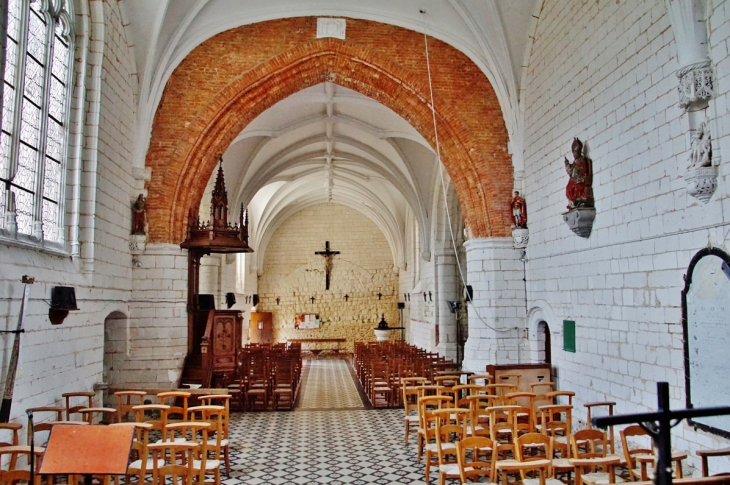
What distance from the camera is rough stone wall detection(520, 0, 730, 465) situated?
6.69m

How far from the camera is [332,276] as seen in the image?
96.1 ft

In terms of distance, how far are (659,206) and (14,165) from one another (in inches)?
288

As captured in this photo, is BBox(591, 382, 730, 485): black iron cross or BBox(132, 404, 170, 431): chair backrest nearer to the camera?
BBox(591, 382, 730, 485): black iron cross

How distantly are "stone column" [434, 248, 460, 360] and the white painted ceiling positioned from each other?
1015 mm

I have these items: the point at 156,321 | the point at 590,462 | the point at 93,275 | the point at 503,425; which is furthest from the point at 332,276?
the point at 590,462

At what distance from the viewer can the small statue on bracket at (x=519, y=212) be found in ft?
38.4

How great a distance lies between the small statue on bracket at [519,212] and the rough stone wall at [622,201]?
23.0 inches

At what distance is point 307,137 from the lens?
19078mm

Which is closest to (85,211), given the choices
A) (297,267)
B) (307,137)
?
(307,137)

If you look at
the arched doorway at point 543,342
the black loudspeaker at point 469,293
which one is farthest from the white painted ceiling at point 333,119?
the arched doorway at point 543,342

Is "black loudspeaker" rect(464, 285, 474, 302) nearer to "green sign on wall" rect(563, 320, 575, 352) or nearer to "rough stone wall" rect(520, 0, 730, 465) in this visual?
"rough stone wall" rect(520, 0, 730, 465)

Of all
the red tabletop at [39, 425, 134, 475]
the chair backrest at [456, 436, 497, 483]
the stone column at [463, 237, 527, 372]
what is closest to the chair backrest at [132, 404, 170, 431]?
the red tabletop at [39, 425, 134, 475]

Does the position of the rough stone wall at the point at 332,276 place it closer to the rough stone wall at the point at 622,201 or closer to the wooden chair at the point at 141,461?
the rough stone wall at the point at 622,201

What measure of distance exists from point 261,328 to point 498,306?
18.0 metres
